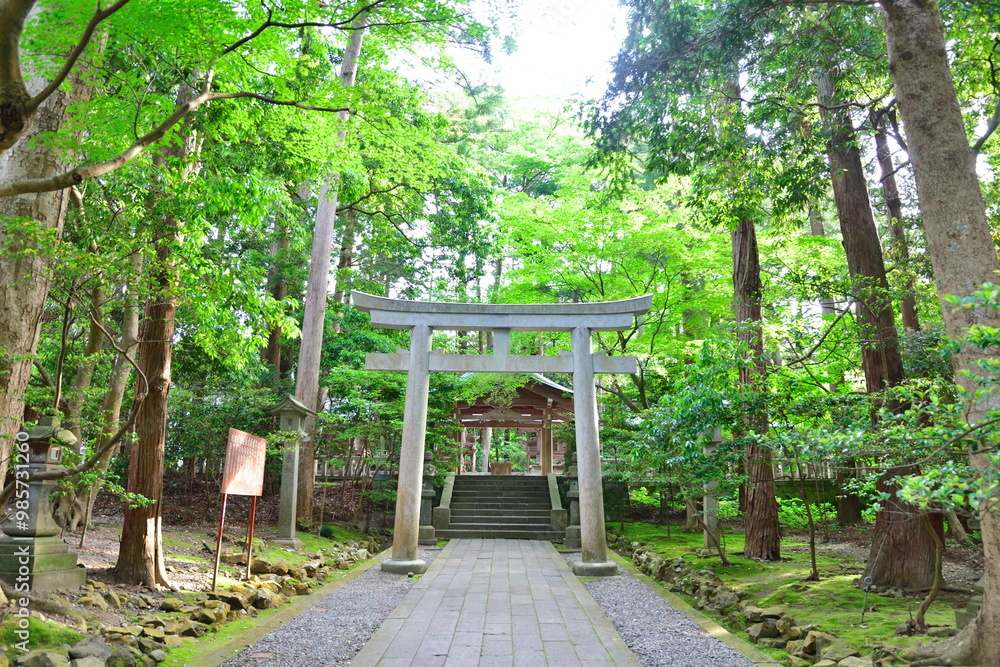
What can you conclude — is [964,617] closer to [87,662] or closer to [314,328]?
[87,662]

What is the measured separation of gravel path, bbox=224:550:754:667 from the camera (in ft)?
14.2

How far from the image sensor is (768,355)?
5.80 m

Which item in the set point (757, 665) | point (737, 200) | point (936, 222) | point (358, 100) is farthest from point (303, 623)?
point (737, 200)

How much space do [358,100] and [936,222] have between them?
4485mm

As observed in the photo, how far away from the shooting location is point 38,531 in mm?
5043

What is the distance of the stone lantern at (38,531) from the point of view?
4.89m

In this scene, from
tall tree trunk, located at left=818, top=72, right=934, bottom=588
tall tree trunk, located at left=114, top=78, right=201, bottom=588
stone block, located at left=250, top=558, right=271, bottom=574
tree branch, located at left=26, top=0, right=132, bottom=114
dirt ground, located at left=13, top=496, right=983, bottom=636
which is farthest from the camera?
stone block, located at left=250, top=558, right=271, bottom=574

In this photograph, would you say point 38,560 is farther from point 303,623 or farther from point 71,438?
point 303,623

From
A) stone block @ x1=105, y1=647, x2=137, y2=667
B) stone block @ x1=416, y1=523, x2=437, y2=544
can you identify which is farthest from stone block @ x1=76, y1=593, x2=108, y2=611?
stone block @ x1=416, y1=523, x2=437, y2=544

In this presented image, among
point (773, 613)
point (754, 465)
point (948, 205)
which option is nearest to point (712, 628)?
point (773, 613)

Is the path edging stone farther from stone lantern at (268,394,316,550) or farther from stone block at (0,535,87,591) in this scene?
stone block at (0,535,87,591)

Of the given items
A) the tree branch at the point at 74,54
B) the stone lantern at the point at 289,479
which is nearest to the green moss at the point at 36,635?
the tree branch at the point at 74,54

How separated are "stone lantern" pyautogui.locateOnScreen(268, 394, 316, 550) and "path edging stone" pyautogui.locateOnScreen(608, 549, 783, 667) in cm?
525

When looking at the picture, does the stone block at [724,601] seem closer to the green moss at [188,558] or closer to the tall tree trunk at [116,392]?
the green moss at [188,558]
